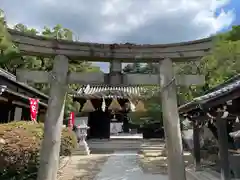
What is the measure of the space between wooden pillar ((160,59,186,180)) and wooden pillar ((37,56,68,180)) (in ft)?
8.55

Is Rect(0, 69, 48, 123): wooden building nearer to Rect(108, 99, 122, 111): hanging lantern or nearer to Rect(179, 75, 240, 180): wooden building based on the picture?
Rect(179, 75, 240, 180): wooden building

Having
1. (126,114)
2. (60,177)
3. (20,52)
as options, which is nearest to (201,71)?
(60,177)

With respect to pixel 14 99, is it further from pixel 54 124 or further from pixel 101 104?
pixel 101 104

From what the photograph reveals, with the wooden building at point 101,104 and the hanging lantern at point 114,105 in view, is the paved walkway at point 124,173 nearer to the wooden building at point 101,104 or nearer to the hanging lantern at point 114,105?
the hanging lantern at point 114,105

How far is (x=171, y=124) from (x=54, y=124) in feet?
9.59

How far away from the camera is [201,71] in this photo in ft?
42.5

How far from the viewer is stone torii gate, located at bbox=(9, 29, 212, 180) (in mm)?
6469

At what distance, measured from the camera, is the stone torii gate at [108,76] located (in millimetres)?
6469

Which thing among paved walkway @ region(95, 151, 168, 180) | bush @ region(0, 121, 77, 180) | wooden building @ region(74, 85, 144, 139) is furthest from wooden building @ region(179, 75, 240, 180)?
wooden building @ region(74, 85, 144, 139)

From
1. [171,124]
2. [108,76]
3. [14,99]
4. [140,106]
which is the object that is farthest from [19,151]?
[140,106]

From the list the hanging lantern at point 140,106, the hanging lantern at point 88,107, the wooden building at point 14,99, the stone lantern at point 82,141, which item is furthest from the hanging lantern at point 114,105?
the wooden building at point 14,99

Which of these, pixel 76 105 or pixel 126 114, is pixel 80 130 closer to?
pixel 76 105

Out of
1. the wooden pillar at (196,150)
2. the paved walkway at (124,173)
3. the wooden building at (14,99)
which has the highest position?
the wooden building at (14,99)

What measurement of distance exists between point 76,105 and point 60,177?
12.0m
